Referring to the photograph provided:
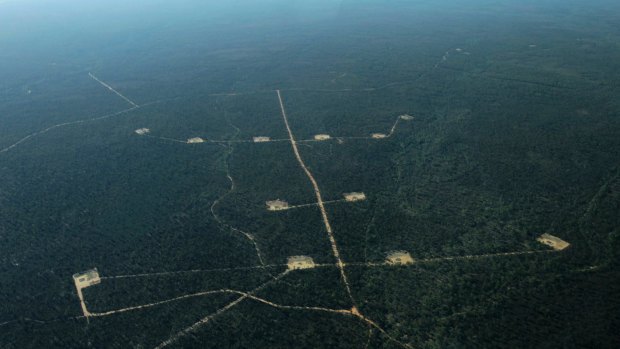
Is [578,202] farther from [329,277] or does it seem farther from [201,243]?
[201,243]

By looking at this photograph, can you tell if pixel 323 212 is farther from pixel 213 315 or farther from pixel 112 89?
pixel 112 89

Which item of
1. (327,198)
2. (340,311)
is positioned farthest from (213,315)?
(327,198)

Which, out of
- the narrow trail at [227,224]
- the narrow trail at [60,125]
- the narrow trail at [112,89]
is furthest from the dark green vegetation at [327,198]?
the narrow trail at [112,89]

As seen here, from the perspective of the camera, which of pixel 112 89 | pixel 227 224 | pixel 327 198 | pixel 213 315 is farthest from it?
pixel 112 89

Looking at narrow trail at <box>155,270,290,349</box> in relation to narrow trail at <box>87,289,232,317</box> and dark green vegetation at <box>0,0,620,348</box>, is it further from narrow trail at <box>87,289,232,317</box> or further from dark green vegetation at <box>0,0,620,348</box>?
narrow trail at <box>87,289,232,317</box>

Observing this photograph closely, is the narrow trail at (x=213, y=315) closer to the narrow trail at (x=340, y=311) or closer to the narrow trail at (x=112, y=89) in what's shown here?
the narrow trail at (x=340, y=311)

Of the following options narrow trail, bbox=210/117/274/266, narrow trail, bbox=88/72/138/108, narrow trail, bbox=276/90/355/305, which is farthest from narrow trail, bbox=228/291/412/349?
narrow trail, bbox=88/72/138/108

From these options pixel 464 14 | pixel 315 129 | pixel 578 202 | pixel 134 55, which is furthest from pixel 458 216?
pixel 464 14

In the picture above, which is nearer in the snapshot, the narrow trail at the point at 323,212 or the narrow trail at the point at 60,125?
the narrow trail at the point at 323,212
